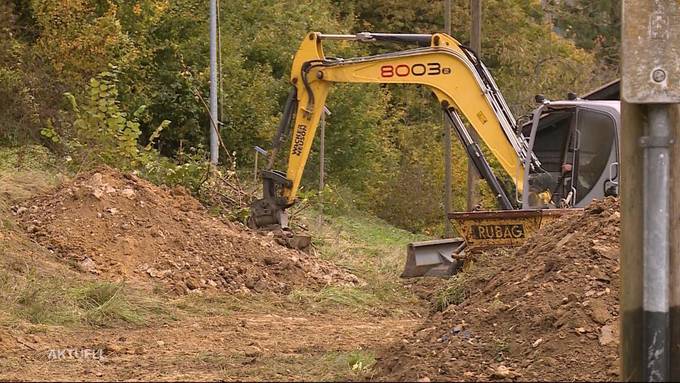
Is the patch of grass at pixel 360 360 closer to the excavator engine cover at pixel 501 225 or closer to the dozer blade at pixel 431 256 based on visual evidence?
the excavator engine cover at pixel 501 225

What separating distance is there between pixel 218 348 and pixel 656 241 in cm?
595

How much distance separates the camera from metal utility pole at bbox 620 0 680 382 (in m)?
5.70

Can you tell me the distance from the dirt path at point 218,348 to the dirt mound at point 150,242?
5.24 feet

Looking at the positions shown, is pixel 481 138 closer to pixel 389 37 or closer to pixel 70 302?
pixel 389 37

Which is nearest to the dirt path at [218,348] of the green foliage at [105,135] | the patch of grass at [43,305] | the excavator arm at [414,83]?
the patch of grass at [43,305]

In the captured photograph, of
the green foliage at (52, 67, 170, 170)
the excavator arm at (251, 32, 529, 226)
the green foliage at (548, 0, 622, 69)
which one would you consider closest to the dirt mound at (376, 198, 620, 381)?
the excavator arm at (251, 32, 529, 226)

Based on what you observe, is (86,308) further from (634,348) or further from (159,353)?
(634,348)

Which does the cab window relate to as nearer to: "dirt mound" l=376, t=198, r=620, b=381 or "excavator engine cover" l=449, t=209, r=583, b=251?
"excavator engine cover" l=449, t=209, r=583, b=251

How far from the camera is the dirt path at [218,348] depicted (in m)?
8.82

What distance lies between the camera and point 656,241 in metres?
5.69

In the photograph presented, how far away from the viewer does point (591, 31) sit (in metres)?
54.1

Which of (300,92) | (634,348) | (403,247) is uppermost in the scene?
(300,92)

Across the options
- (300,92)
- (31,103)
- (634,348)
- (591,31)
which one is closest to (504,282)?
(634,348)

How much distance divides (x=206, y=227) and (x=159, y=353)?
617 centimetres
